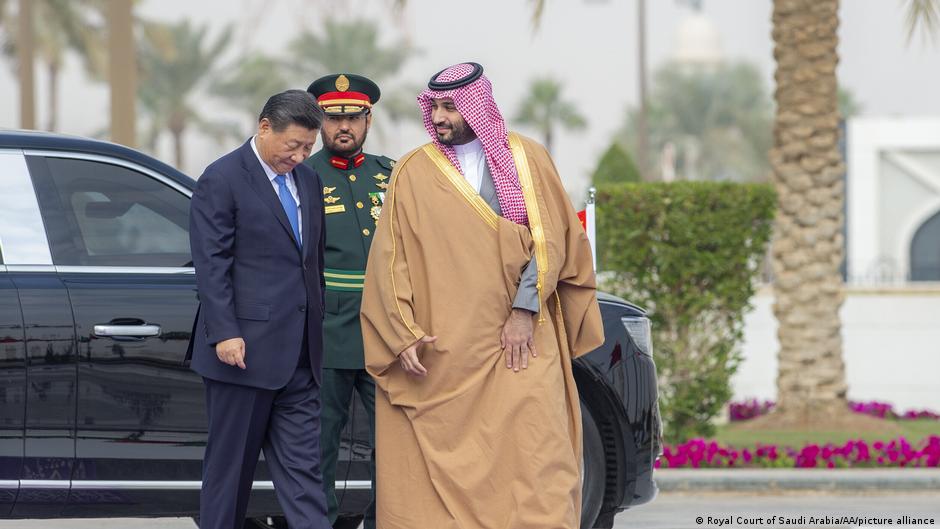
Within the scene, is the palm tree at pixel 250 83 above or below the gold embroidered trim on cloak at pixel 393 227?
above

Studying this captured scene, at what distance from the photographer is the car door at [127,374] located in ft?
19.1

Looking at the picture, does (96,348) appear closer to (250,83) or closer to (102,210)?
(102,210)

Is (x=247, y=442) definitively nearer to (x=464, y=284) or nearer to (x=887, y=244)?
(x=464, y=284)

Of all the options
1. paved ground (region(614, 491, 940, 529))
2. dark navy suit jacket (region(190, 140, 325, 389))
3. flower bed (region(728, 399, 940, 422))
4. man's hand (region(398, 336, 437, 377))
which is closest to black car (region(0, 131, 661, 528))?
dark navy suit jacket (region(190, 140, 325, 389))

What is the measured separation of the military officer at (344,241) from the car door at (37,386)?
948 millimetres

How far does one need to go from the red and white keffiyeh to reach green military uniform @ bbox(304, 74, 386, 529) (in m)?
0.65

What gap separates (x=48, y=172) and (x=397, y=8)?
6.91 meters

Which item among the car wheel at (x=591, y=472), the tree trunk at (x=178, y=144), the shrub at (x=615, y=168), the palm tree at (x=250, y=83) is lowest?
the car wheel at (x=591, y=472)

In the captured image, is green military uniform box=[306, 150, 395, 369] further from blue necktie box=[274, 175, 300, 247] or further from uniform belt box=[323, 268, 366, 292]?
blue necktie box=[274, 175, 300, 247]

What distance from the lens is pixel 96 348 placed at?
5.80m

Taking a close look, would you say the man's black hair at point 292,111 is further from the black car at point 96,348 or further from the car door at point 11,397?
the car door at point 11,397

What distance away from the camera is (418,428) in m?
5.42

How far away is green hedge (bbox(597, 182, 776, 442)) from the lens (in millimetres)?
10891

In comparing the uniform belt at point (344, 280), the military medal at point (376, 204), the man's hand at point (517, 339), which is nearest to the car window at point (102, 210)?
the uniform belt at point (344, 280)
